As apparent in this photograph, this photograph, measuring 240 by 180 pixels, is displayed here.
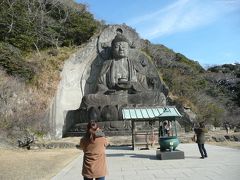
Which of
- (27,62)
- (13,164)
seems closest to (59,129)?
(27,62)

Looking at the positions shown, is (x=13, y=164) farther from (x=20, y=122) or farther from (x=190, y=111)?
(x=190, y=111)

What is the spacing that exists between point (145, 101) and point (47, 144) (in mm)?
7830

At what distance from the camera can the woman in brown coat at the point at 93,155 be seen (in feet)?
18.5

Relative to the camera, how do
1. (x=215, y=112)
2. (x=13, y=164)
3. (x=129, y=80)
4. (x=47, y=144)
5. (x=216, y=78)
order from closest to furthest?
(x=13, y=164), (x=47, y=144), (x=129, y=80), (x=215, y=112), (x=216, y=78)

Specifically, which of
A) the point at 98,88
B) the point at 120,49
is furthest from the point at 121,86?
the point at 120,49

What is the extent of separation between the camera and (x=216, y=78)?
50750mm

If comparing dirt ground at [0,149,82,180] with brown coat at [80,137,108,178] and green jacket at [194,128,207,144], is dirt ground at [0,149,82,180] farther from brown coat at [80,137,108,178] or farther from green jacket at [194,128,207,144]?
green jacket at [194,128,207,144]

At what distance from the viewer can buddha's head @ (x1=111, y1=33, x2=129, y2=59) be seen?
26.7 metres

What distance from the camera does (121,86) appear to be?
A: 2448cm

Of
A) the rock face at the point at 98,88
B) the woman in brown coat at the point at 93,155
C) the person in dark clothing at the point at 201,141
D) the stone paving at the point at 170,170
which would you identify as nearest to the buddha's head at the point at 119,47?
the rock face at the point at 98,88

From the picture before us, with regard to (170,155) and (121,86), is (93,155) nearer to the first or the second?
(170,155)

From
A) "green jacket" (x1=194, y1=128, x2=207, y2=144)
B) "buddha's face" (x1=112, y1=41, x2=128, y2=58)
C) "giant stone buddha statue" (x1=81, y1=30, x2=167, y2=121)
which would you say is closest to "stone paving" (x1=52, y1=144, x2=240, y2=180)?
"green jacket" (x1=194, y1=128, x2=207, y2=144)

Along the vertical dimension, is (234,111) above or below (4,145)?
above

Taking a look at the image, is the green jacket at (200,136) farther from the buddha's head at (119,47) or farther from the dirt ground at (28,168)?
the buddha's head at (119,47)
